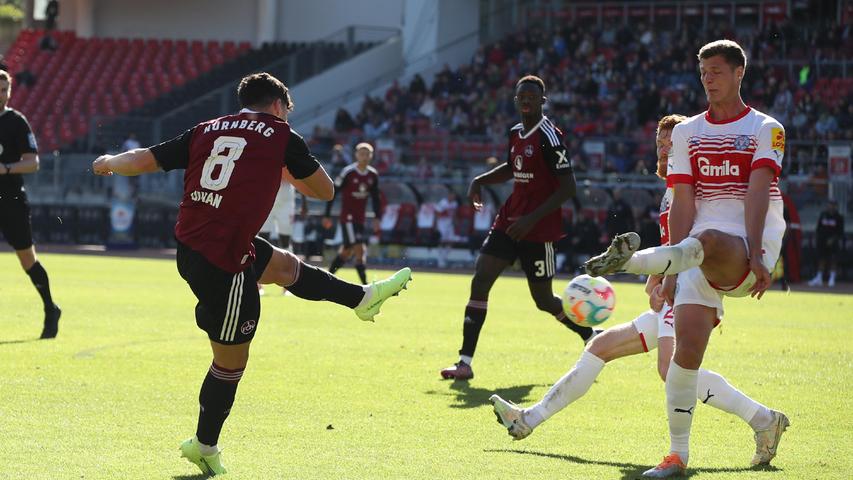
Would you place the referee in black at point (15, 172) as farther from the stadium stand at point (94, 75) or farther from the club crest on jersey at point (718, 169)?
the stadium stand at point (94, 75)

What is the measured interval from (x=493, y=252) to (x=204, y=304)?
4.47 metres

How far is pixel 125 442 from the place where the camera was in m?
6.75

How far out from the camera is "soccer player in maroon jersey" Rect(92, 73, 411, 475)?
6.12m

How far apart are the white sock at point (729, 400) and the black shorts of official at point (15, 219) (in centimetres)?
666

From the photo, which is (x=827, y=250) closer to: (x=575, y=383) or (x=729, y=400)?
(x=729, y=400)

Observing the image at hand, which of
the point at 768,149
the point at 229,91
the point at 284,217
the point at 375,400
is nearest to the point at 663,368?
the point at 768,149

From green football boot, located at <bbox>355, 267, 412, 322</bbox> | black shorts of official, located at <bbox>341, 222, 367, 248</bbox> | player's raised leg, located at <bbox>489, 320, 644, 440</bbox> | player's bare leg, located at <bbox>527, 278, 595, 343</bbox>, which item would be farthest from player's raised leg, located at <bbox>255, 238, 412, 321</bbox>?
black shorts of official, located at <bbox>341, 222, 367, 248</bbox>

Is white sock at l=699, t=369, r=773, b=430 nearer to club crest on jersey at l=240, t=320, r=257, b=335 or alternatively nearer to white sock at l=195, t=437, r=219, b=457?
club crest on jersey at l=240, t=320, r=257, b=335

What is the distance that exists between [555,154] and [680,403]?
4191 millimetres

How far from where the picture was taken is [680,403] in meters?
6.27

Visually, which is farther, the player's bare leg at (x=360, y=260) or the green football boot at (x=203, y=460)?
the player's bare leg at (x=360, y=260)

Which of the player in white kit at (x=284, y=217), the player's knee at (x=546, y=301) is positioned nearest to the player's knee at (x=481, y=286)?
the player's knee at (x=546, y=301)

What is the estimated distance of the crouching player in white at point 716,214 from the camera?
19.3 ft

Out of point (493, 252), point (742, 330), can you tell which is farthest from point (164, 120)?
point (493, 252)
